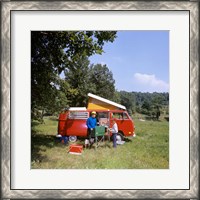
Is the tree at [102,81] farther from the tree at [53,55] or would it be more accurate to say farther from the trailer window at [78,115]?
the trailer window at [78,115]

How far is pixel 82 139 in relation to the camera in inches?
205

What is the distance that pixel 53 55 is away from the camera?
Result: 499 centimetres

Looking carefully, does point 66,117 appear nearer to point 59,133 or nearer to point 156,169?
point 59,133

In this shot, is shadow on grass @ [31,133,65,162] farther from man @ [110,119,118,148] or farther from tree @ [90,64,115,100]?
tree @ [90,64,115,100]

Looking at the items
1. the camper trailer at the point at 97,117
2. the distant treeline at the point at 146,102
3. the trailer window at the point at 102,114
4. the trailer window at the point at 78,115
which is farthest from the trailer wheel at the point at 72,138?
the distant treeline at the point at 146,102

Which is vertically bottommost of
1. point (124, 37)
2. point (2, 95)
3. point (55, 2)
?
point (2, 95)

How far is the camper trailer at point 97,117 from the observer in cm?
527

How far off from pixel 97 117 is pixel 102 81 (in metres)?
0.94

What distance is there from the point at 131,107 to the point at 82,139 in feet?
3.27

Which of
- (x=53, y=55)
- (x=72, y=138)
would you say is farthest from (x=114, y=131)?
(x=53, y=55)

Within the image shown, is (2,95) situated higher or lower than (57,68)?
lower

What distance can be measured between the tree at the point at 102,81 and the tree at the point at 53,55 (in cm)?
27

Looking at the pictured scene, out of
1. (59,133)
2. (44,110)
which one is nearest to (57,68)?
(44,110)

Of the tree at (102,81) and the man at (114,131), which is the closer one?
the tree at (102,81)
